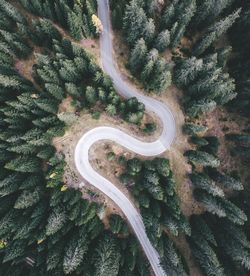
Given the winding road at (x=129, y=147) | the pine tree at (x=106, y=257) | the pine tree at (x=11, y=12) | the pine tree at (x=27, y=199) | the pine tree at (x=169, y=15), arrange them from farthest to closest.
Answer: the winding road at (x=129, y=147) < the pine tree at (x=11, y=12) < the pine tree at (x=169, y=15) < the pine tree at (x=27, y=199) < the pine tree at (x=106, y=257)

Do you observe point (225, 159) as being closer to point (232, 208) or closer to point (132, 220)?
point (232, 208)

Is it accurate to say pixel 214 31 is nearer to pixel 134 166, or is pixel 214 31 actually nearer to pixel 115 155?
→ pixel 134 166

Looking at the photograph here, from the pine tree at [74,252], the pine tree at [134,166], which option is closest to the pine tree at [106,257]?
the pine tree at [74,252]

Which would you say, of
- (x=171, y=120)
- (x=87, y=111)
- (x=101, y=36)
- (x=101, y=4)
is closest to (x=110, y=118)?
(x=87, y=111)

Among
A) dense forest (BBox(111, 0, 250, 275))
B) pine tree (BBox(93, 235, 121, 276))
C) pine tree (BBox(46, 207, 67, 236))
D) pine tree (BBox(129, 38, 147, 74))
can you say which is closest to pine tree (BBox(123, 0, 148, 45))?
dense forest (BBox(111, 0, 250, 275))

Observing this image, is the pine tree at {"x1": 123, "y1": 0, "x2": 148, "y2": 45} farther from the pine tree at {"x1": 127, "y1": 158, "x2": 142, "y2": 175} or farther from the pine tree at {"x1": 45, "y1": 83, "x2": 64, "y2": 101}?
the pine tree at {"x1": 127, "y1": 158, "x2": 142, "y2": 175}

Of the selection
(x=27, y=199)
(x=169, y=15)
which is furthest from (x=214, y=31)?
(x=27, y=199)

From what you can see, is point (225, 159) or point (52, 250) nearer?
point (52, 250)

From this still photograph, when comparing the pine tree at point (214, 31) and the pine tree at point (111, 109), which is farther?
the pine tree at point (214, 31)

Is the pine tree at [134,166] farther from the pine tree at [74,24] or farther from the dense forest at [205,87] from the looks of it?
the pine tree at [74,24]
